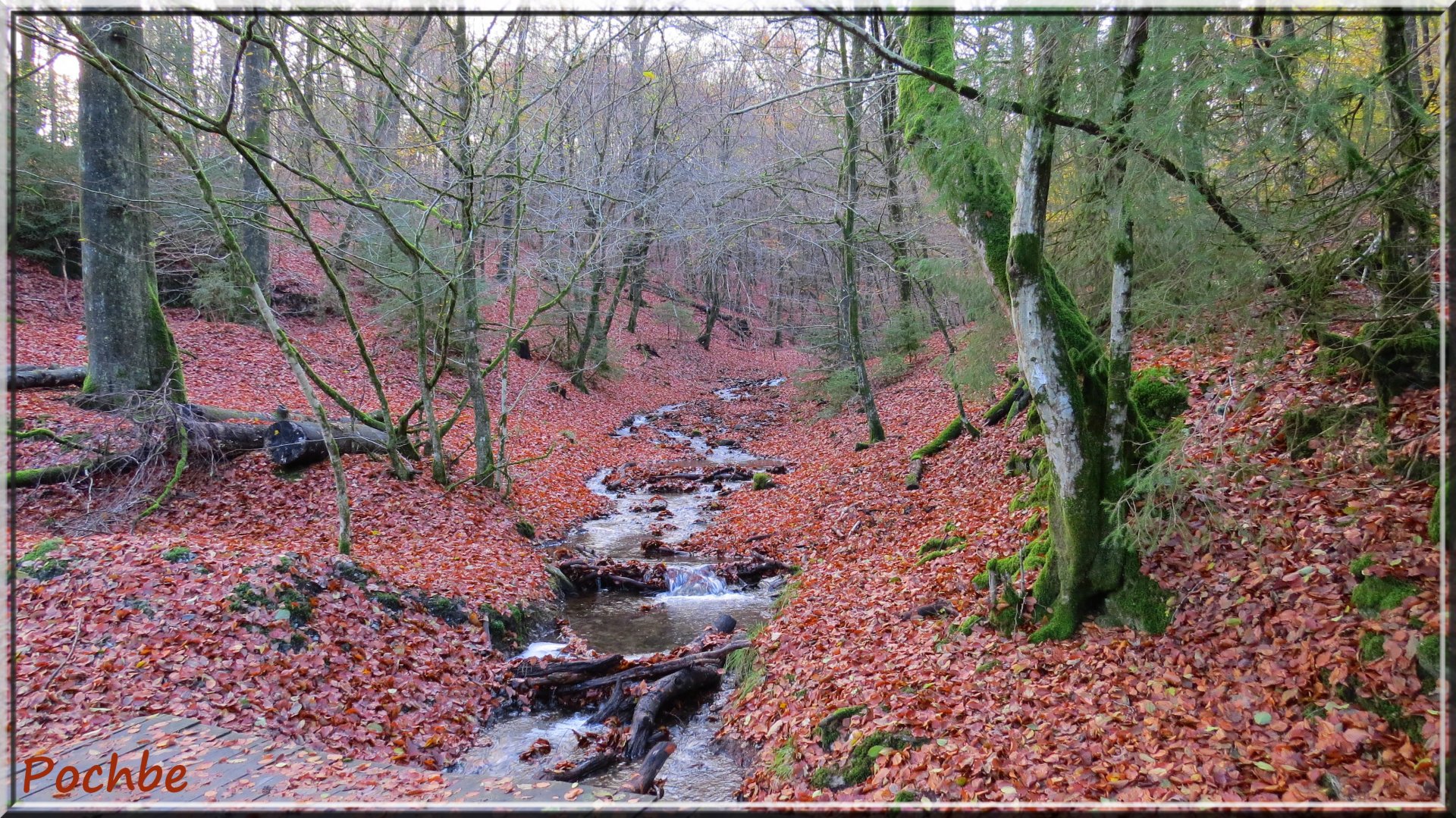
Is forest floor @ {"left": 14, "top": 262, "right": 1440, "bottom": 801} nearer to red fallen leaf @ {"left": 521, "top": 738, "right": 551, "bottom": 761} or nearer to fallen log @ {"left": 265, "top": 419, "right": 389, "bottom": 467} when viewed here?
fallen log @ {"left": 265, "top": 419, "right": 389, "bottom": 467}

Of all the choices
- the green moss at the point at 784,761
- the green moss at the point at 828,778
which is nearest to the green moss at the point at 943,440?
the green moss at the point at 784,761

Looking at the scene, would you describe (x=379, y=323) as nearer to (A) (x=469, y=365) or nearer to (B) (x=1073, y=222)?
(A) (x=469, y=365)

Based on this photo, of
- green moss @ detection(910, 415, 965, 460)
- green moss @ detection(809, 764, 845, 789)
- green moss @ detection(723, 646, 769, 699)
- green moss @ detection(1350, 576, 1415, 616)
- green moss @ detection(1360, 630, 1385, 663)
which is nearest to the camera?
green moss @ detection(1360, 630, 1385, 663)

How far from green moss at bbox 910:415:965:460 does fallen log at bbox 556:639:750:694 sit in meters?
6.11

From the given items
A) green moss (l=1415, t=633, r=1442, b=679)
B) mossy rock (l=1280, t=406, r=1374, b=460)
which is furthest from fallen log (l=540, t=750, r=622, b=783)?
mossy rock (l=1280, t=406, r=1374, b=460)

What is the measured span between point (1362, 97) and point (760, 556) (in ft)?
27.9

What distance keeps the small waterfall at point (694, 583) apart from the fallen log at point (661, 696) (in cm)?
271

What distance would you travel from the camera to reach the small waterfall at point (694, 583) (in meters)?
9.80

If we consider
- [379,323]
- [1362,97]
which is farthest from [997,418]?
[379,323]

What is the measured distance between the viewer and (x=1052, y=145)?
203 inches

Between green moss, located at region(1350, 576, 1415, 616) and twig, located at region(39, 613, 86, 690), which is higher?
green moss, located at region(1350, 576, 1415, 616)

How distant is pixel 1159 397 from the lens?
7.13 metres

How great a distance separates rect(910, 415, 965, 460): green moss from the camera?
12.3 metres

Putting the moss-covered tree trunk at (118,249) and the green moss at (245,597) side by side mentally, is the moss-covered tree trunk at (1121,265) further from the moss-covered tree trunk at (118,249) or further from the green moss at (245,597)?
the moss-covered tree trunk at (118,249)
